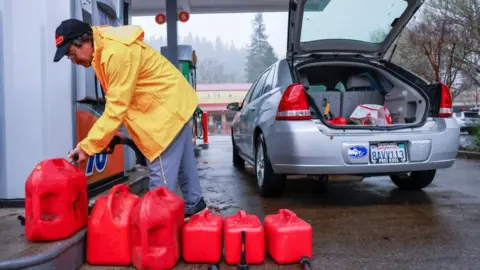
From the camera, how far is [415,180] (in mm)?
4617

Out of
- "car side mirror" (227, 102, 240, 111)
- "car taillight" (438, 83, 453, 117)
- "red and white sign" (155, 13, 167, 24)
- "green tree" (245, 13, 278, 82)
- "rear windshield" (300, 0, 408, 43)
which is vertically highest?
"green tree" (245, 13, 278, 82)

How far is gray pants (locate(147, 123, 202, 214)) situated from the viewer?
2818 millimetres

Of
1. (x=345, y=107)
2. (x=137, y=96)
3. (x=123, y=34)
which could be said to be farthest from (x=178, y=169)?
(x=345, y=107)

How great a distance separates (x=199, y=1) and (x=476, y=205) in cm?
1096

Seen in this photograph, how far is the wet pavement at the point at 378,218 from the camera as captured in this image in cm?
248

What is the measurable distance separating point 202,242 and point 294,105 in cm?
166

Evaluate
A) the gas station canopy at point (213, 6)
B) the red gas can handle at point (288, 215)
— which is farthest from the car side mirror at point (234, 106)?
the gas station canopy at point (213, 6)

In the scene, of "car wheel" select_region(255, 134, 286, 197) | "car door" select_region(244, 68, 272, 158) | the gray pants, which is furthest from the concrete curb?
the gray pants

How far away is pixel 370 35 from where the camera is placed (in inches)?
183

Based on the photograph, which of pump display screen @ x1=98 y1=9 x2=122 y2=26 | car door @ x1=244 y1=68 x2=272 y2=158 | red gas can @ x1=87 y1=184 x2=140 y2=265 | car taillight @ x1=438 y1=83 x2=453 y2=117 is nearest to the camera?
red gas can @ x1=87 y1=184 x2=140 y2=265

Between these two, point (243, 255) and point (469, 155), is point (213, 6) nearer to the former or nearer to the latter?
point (469, 155)

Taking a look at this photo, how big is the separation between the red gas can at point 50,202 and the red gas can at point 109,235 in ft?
0.47

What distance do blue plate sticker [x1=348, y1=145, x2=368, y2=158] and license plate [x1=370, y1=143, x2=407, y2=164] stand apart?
74 millimetres

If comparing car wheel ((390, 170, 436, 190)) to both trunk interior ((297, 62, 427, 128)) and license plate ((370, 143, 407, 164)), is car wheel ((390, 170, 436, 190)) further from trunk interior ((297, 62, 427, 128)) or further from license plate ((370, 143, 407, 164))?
license plate ((370, 143, 407, 164))
